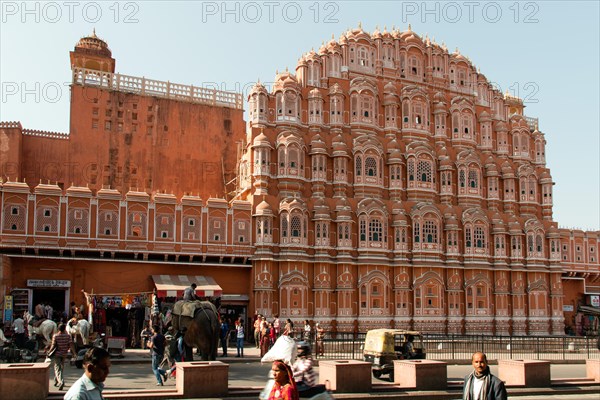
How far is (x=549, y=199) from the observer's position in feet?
178

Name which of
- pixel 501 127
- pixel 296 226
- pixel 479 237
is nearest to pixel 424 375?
pixel 296 226

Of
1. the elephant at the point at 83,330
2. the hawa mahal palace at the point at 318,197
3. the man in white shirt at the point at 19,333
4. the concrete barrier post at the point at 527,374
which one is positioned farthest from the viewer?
the hawa mahal palace at the point at 318,197

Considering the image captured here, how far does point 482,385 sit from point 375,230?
3713cm

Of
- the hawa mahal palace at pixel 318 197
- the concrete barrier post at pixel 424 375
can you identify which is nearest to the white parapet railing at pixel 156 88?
the hawa mahal palace at pixel 318 197

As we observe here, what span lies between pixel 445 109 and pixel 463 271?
1250cm

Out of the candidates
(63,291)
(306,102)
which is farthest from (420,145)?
(63,291)

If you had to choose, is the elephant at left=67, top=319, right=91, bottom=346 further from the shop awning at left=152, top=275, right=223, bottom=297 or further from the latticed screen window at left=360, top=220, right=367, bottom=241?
the latticed screen window at left=360, top=220, right=367, bottom=241

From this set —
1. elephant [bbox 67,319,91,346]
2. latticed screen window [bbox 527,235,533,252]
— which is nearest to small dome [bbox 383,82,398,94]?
latticed screen window [bbox 527,235,533,252]

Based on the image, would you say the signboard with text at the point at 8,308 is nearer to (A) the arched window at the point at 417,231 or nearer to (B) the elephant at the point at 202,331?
(B) the elephant at the point at 202,331

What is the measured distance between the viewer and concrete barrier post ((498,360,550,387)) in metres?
20.4

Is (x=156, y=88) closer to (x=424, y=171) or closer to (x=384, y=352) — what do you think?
(x=424, y=171)

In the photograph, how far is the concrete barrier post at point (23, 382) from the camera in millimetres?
15828

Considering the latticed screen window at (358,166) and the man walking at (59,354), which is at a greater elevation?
the latticed screen window at (358,166)

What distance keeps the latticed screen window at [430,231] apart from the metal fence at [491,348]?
1299cm
